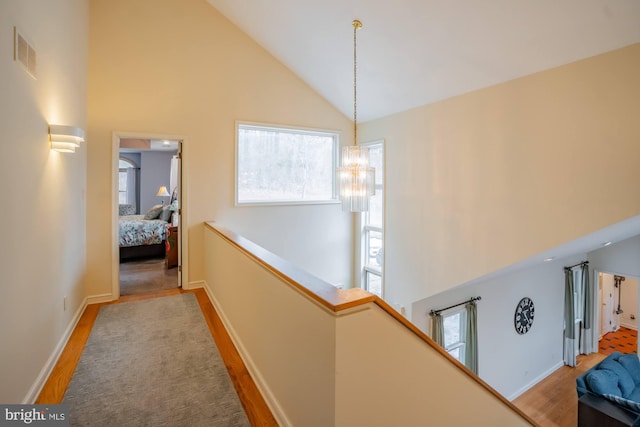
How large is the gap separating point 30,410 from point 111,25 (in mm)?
4269

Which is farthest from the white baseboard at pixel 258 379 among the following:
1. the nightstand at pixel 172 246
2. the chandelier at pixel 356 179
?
the nightstand at pixel 172 246

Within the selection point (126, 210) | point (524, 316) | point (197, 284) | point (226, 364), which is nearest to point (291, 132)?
point (197, 284)

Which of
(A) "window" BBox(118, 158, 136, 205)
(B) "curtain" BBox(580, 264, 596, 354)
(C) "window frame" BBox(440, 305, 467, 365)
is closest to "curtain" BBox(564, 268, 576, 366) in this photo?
(B) "curtain" BBox(580, 264, 596, 354)

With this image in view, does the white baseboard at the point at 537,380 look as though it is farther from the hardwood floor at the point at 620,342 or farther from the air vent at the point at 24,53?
the air vent at the point at 24,53

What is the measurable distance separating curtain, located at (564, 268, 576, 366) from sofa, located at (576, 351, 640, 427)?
1.41 meters

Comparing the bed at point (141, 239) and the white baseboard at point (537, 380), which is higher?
the bed at point (141, 239)

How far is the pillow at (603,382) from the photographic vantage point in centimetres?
455

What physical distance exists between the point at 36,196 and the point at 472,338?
5924 millimetres

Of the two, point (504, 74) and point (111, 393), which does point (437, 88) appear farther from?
point (111, 393)

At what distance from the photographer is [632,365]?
211 inches

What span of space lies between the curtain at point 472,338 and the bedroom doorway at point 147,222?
471 centimetres

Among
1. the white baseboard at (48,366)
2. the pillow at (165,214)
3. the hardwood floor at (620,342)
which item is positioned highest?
the pillow at (165,214)

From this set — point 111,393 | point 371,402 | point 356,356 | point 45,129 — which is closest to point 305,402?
point 371,402

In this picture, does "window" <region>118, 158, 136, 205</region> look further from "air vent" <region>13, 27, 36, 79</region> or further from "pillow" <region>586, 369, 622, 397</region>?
"pillow" <region>586, 369, 622, 397</region>
